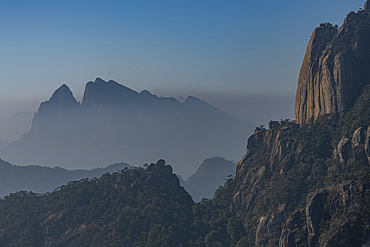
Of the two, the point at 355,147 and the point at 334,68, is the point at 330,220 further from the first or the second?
the point at 334,68

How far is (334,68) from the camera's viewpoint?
71625 mm

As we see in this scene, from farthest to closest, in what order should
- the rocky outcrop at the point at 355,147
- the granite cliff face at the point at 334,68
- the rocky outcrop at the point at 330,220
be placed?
the granite cliff face at the point at 334,68, the rocky outcrop at the point at 355,147, the rocky outcrop at the point at 330,220

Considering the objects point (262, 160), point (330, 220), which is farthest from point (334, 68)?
point (330, 220)

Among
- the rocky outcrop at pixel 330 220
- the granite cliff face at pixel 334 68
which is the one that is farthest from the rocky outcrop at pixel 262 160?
the rocky outcrop at pixel 330 220

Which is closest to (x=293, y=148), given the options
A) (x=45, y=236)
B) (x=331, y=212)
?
(x=331, y=212)

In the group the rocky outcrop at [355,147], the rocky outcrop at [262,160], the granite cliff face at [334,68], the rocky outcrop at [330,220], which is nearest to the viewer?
the rocky outcrop at [330,220]

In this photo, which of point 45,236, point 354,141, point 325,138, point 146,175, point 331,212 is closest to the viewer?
point 331,212

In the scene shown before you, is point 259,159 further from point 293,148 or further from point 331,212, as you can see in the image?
point 331,212

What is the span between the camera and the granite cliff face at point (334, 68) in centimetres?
7094

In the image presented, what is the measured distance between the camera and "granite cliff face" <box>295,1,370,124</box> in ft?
233

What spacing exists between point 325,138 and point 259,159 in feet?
54.0

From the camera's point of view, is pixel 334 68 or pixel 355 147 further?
pixel 334 68

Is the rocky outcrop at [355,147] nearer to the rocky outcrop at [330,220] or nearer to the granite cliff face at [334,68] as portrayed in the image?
the rocky outcrop at [330,220]

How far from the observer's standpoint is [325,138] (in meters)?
69.7
